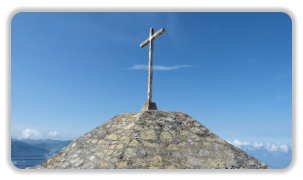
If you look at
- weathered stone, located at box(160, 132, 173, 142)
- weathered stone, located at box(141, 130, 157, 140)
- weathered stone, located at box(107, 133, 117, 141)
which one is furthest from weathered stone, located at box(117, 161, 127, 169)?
weathered stone, located at box(160, 132, 173, 142)

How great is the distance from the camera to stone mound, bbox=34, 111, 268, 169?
486 centimetres

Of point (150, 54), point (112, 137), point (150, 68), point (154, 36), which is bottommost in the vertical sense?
point (112, 137)

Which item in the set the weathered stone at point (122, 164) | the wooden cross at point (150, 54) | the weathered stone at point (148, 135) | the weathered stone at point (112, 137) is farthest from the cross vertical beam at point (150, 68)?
the weathered stone at point (122, 164)

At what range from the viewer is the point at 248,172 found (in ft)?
13.1

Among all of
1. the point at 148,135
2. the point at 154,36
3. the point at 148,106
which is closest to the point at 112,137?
the point at 148,135

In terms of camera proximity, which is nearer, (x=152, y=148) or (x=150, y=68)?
(x=152, y=148)

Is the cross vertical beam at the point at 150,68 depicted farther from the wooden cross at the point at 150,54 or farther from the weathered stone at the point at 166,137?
the weathered stone at the point at 166,137

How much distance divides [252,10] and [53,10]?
12.9ft

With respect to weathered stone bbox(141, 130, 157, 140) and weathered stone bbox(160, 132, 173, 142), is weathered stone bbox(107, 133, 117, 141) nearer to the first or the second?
weathered stone bbox(141, 130, 157, 140)

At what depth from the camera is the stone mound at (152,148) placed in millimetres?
4863

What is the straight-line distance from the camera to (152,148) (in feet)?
16.9

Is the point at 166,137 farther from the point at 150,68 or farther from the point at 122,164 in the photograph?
the point at 150,68
